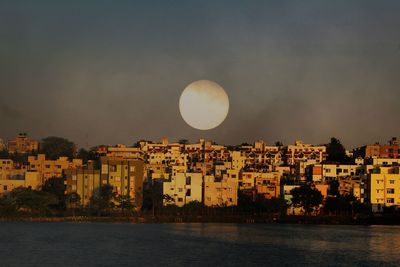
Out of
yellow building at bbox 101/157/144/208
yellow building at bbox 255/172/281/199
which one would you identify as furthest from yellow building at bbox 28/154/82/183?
yellow building at bbox 255/172/281/199

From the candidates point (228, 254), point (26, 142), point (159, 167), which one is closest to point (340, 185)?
point (159, 167)

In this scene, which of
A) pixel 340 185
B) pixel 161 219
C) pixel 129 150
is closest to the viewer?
pixel 161 219

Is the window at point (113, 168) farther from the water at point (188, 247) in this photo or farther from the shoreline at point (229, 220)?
the water at point (188, 247)

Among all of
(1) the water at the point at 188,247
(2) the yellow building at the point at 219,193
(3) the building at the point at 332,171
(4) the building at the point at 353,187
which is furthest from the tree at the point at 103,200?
(3) the building at the point at 332,171

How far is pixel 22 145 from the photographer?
12669 centimetres

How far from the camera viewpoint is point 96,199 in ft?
274

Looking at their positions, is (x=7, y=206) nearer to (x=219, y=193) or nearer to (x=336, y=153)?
(x=219, y=193)

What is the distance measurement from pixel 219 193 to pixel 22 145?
49764mm

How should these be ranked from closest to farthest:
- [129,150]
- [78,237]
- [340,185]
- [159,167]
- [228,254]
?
[228,254] < [78,237] < [340,185] < [159,167] < [129,150]

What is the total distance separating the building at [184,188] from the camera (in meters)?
84.7

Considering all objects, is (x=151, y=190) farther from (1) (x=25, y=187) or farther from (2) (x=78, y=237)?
(2) (x=78, y=237)

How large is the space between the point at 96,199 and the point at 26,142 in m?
47.3

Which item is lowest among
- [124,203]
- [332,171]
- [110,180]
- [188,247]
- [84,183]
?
[188,247]

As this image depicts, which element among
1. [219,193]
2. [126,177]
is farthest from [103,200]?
[219,193]
